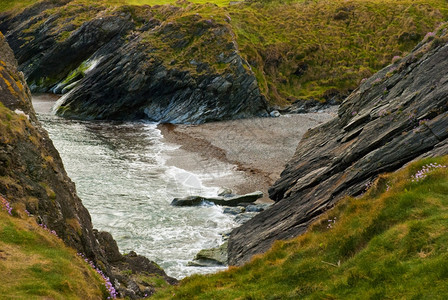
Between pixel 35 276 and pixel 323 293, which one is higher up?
pixel 35 276

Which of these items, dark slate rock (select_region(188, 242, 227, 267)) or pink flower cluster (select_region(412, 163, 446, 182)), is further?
dark slate rock (select_region(188, 242, 227, 267))

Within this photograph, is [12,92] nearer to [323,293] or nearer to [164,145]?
[323,293]

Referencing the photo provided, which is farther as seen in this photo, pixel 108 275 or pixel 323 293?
pixel 108 275

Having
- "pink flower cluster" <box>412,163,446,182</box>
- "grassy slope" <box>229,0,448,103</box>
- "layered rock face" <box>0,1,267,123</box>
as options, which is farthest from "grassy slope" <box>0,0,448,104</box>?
"pink flower cluster" <box>412,163,446,182</box>

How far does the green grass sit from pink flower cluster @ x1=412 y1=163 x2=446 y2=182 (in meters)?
13.8

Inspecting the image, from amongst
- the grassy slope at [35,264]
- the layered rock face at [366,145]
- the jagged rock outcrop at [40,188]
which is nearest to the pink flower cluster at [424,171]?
the layered rock face at [366,145]

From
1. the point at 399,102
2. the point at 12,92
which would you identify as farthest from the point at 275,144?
the point at 12,92

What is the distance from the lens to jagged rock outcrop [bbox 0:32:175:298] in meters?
18.5

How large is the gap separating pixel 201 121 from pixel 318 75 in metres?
33.3

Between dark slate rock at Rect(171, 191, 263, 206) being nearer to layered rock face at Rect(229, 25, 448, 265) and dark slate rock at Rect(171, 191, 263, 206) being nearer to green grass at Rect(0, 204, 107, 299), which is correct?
layered rock face at Rect(229, 25, 448, 265)

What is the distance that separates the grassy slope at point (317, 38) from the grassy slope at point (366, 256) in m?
71.6

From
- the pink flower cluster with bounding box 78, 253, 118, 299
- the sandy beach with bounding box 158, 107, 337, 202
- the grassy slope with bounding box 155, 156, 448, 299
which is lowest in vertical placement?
the sandy beach with bounding box 158, 107, 337, 202

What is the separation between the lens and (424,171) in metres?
18.7

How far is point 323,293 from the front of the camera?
14.0 m
